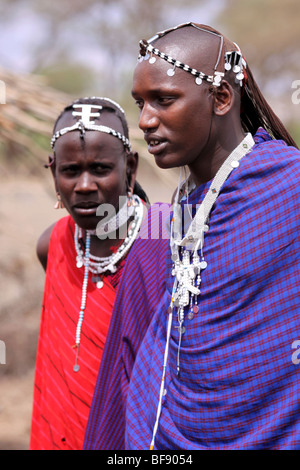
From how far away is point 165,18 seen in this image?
14680 mm

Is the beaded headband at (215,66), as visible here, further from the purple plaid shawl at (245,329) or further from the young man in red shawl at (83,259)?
the young man in red shawl at (83,259)

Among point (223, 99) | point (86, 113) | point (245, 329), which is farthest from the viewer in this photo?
point (86, 113)

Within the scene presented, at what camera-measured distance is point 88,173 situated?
2.78 metres

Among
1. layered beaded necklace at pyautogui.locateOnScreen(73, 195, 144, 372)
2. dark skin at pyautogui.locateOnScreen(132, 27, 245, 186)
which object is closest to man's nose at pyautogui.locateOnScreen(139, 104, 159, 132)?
dark skin at pyautogui.locateOnScreen(132, 27, 245, 186)

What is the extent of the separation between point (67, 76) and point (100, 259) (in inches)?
439

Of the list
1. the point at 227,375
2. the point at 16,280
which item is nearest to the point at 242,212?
the point at 227,375

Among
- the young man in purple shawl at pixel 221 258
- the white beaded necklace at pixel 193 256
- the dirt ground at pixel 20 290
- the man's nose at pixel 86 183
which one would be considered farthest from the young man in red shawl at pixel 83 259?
the dirt ground at pixel 20 290

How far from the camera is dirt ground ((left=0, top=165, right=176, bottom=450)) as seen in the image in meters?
5.84

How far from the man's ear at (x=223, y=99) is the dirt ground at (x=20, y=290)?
3.78 meters

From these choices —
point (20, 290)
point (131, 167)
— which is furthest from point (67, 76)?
point (131, 167)

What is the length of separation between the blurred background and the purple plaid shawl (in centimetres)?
264

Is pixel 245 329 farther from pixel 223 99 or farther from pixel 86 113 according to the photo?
pixel 86 113

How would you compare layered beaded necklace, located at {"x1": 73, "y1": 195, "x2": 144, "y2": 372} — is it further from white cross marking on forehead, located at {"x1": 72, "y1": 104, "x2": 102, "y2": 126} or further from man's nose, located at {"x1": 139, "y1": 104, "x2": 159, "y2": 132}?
man's nose, located at {"x1": 139, "y1": 104, "x2": 159, "y2": 132}

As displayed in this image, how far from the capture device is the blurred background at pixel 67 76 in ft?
20.6
